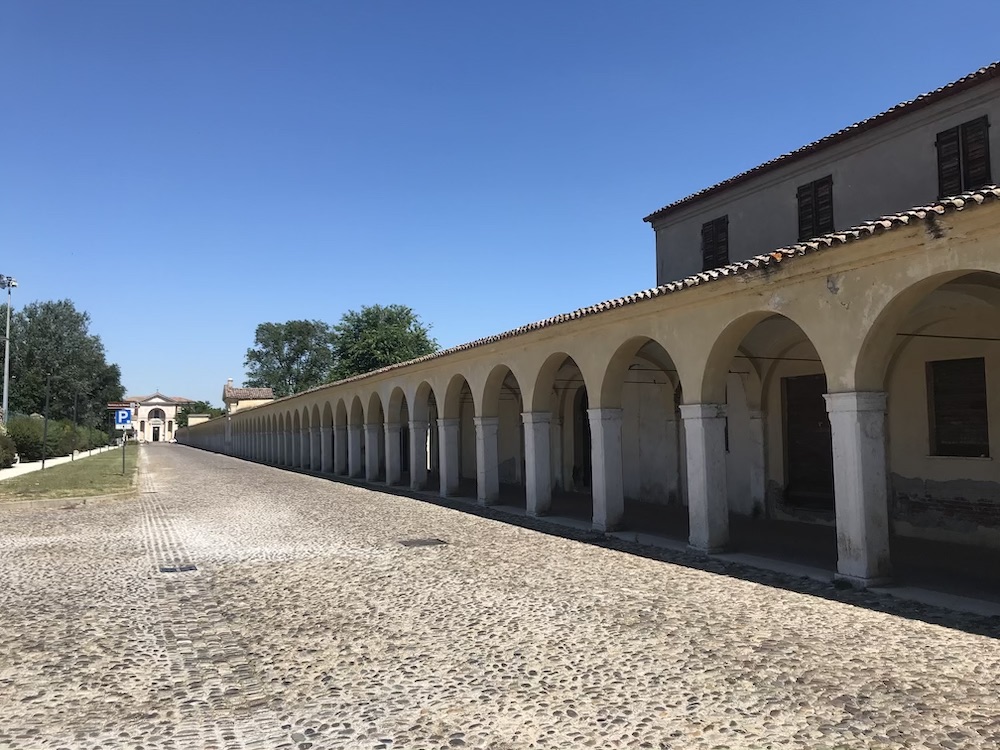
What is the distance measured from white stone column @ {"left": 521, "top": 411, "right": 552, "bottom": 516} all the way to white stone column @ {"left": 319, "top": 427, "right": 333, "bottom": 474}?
2052 cm

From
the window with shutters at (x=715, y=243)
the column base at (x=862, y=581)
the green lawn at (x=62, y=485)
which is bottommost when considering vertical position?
the column base at (x=862, y=581)

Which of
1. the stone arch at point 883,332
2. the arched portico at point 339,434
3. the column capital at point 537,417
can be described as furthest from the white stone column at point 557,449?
the stone arch at point 883,332

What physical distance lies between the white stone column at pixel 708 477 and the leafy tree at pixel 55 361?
215ft

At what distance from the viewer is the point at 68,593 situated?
854cm

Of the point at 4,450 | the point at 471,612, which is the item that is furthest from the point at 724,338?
the point at 4,450

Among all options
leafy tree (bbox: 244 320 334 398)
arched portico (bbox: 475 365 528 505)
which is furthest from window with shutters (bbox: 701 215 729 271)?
leafy tree (bbox: 244 320 334 398)

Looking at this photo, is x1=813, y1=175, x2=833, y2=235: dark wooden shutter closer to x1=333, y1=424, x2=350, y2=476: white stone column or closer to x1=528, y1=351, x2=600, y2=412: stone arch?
x1=528, y1=351, x2=600, y2=412: stone arch

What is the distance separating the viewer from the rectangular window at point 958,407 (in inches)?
428

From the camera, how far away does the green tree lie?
Answer: 179ft

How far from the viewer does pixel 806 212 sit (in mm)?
15078

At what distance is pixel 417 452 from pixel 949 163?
52.4 ft

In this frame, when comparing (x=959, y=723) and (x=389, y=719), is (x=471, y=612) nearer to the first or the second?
(x=389, y=719)

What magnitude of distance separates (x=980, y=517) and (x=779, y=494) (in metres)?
3.89

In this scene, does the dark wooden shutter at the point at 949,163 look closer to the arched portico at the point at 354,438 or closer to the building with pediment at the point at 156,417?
the arched portico at the point at 354,438
